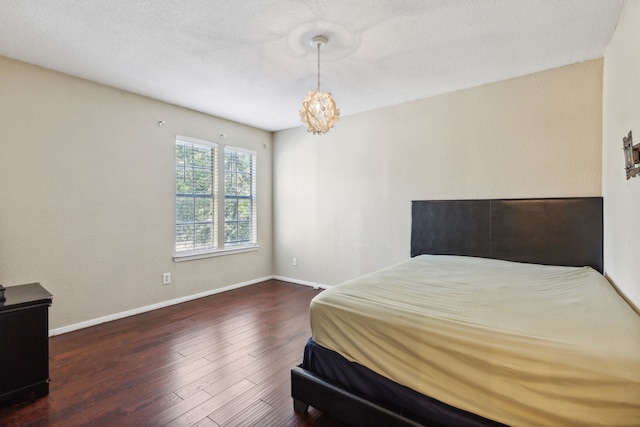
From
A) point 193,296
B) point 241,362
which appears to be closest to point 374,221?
point 241,362

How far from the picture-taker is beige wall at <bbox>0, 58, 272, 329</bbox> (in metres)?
2.67

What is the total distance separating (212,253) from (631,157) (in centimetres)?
421

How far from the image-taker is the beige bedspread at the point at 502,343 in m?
1.03

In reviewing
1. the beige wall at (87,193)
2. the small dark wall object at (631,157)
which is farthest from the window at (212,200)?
the small dark wall object at (631,157)

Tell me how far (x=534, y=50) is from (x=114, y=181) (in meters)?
4.24

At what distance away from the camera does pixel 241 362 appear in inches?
93.0

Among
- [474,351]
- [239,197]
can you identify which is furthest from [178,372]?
[239,197]

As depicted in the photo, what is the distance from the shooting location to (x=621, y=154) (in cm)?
204

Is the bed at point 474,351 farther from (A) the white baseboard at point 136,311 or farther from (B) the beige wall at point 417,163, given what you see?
(A) the white baseboard at point 136,311

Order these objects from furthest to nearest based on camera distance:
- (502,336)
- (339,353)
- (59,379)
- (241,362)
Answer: (241,362) → (59,379) → (339,353) → (502,336)

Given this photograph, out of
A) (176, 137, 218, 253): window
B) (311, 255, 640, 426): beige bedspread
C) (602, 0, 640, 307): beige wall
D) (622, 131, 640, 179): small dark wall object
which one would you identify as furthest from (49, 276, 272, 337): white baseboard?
(622, 131, 640, 179): small dark wall object

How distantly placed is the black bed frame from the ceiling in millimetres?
1306

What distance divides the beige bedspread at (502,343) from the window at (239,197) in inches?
116

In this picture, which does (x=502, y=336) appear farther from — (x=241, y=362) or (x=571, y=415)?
(x=241, y=362)
